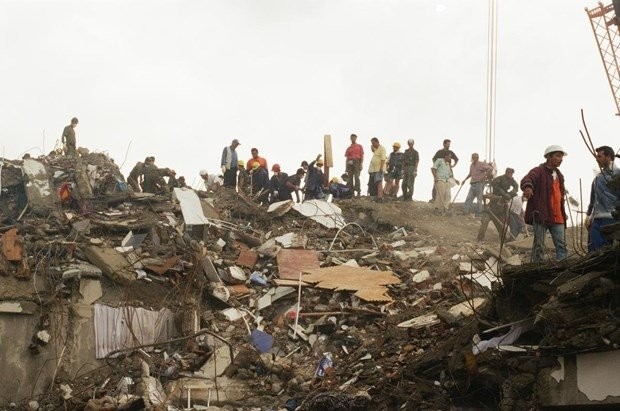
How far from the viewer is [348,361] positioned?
9453 mm

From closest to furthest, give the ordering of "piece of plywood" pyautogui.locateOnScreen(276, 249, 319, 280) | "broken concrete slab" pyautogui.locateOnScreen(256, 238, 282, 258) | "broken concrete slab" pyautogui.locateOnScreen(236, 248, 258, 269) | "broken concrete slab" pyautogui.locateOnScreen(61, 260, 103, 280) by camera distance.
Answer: "broken concrete slab" pyautogui.locateOnScreen(61, 260, 103, 280) < "piece of plywood" pyautogui.locateOnScreen(276, 249, 319, 280) < "broken concrete slab" pyautogui.locateOnScreen(236, 248, 258, 269) < "broken concrete slab" pyautogui.locateOnScreen(256, 238, 282, 258)

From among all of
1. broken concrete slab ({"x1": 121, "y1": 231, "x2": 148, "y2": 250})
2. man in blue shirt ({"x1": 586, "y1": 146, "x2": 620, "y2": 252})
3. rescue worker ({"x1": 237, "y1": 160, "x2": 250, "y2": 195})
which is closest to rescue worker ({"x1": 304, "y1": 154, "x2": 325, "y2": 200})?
rescue worker ({"x1": 237, "y1": 160, "x2": 250, "y2": 195})

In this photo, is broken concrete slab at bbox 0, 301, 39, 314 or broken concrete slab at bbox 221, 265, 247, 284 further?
broken concrete slab at bbox 221, 265, 247, 284

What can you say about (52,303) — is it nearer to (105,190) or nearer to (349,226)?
(105,190)

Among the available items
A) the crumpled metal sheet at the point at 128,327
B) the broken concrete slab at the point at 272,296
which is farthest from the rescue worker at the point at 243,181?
the crumpled metal sheet at the point at 128,327

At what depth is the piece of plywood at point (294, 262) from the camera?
12.2 meters

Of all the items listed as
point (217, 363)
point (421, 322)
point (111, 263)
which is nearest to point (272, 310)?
point (217, 363)

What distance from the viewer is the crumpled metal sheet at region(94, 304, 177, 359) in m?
10.6

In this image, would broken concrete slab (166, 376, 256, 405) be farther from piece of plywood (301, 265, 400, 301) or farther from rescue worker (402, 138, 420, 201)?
rescue worker (402, 138, 420, 201)

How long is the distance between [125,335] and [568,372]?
7.17 metres

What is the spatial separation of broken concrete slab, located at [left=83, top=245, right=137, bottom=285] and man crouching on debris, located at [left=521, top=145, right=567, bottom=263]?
660 centimetres

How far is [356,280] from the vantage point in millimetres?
11641

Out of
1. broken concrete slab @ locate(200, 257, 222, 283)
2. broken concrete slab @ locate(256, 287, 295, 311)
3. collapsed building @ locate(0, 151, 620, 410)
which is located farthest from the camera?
broken concrete slab @ locate(200, 257, 222, 283)

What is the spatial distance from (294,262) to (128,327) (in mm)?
3291
